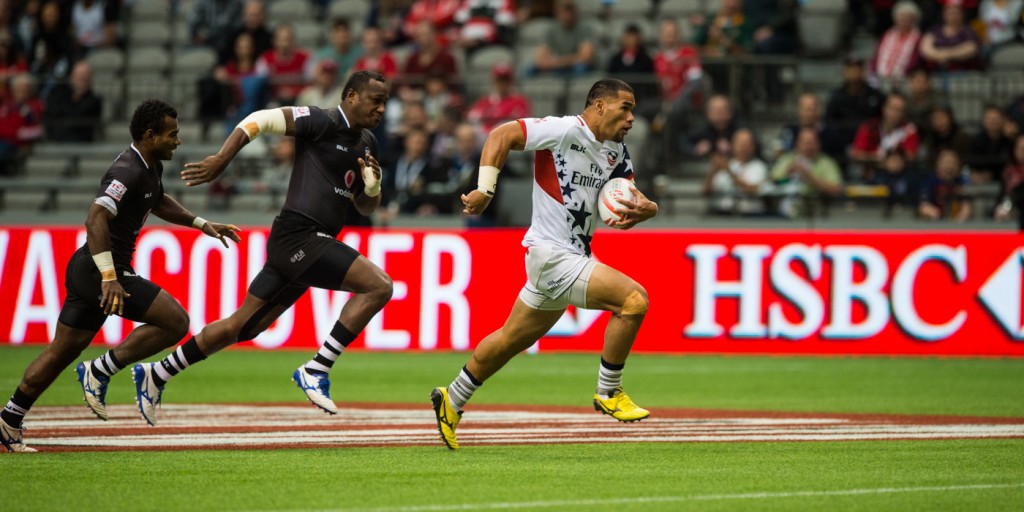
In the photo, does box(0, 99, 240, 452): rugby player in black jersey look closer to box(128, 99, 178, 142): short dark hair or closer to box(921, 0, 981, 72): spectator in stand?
box(128, 99, 178, 142): short dark hair

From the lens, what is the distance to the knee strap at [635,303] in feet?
33.1

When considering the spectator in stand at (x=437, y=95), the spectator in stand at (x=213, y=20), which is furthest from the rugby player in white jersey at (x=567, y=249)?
the spectator in stand at (x=213, y=20)

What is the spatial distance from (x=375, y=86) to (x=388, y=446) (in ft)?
9.08

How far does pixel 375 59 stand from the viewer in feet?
80.6

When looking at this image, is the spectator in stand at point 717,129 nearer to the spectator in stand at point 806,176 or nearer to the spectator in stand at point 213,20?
the spectator in stand at point 806,176

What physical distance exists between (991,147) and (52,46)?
16.3m

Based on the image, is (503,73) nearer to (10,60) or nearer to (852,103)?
→ (852,103)

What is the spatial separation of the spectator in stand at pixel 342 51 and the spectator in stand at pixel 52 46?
5.28 m

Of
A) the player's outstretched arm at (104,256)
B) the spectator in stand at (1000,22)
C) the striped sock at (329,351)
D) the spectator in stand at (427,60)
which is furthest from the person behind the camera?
the spectator in stand at (427,60)

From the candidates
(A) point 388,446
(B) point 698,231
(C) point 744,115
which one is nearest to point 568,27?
(C) point 744,115

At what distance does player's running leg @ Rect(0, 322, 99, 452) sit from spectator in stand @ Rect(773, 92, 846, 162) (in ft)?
43.8

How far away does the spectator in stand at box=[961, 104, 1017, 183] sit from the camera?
20.7 meters

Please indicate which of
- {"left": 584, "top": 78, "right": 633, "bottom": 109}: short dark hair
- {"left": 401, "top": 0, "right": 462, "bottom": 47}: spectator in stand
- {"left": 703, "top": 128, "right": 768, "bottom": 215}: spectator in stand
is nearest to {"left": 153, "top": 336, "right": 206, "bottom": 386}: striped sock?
{"left": 584, "top": 78, "right": 633, "bottom": 109}: short dark hair

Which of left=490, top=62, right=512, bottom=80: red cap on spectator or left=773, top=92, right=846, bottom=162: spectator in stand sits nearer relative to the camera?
left=773, top=92, right=846, bottom=162: spectator in stand
